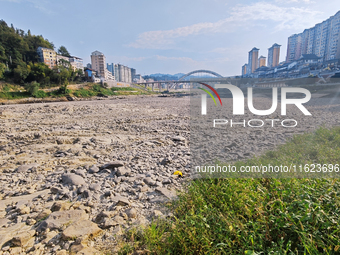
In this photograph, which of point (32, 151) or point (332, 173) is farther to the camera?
point (32, 151)

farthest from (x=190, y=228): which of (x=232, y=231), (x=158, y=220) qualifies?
(x=158, y=220)

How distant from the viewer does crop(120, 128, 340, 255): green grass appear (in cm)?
198

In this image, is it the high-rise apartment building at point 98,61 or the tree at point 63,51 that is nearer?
the tree at point 63,51

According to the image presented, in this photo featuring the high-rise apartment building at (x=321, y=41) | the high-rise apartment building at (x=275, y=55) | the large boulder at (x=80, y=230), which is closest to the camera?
the large boulder at (x=80, y=230)

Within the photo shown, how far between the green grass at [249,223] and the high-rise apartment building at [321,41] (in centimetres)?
6824

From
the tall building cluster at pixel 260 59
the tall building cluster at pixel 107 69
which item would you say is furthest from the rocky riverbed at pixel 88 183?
the tall building cluster at pixel 260 59

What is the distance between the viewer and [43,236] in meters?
2.57

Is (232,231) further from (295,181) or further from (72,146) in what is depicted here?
(72,146)

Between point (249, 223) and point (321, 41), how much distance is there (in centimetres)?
8738

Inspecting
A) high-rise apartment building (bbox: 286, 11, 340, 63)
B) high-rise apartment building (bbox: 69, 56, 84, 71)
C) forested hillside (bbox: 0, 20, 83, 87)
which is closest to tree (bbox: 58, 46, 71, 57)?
high-rise apartment building (bbox: 69, 56, 84, 71)

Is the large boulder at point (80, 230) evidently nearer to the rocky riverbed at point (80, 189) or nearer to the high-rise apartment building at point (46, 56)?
the rocky riverbed at point (80, 189)

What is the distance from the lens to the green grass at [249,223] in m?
1.98

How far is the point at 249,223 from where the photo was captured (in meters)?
2.27

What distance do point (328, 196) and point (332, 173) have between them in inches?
59.8
